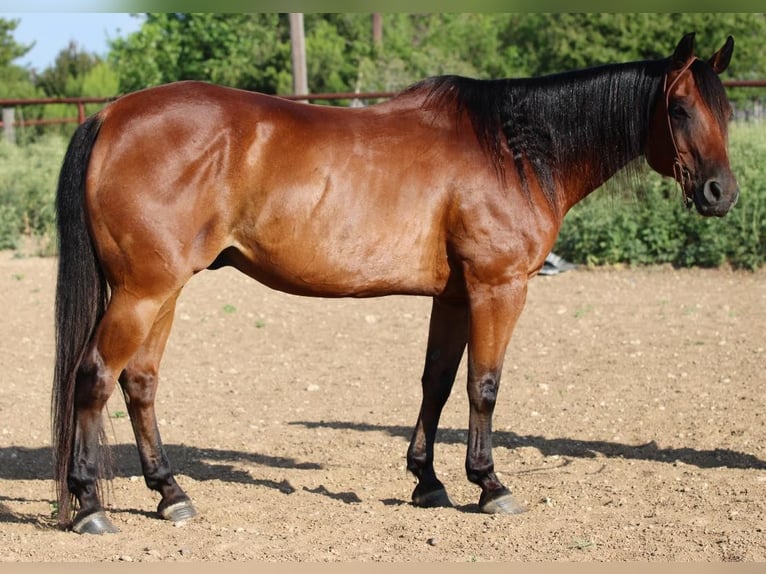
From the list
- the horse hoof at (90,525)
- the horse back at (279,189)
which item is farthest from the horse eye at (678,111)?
the horse hoof at (90,525)

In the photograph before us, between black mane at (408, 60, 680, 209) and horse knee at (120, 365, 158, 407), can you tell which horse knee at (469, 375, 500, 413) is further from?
horse knee at (120, 365, 158, 407)

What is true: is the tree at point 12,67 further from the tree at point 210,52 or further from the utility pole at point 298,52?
the utility pole at point 298,52

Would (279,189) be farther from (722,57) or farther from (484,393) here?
(722,57)

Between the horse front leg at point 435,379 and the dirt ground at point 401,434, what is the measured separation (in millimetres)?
192

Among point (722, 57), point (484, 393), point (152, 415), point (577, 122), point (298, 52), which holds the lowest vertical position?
point (152, 415)

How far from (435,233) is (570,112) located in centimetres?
87

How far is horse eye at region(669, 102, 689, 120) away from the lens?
433cm

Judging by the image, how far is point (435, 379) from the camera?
191 inches

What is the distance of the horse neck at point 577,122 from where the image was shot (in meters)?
4.49

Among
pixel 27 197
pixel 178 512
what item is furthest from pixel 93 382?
pixel 27 197

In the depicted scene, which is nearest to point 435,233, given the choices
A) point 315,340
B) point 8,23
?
point 315,340

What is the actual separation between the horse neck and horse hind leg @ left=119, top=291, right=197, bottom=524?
1813 mm

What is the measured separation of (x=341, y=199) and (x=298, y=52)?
15207 millimetres

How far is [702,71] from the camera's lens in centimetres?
432
